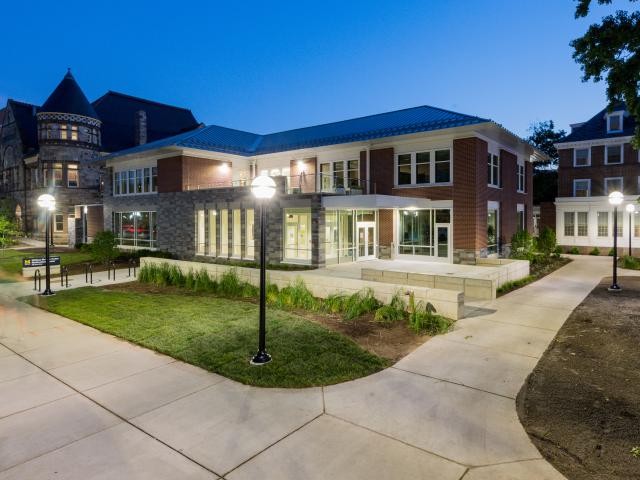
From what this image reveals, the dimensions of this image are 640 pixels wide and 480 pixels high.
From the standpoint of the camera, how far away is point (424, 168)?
73.2 ft

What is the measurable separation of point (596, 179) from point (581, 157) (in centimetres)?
220

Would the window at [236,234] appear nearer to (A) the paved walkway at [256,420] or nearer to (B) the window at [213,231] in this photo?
(B) the window at [213,231]

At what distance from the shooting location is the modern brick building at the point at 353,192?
20922mm

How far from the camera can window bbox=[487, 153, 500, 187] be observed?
74.7 feet

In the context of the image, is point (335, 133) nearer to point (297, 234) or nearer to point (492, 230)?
point (297, 234)

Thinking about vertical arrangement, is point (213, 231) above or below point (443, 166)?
below

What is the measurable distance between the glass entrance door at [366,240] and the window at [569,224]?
18.2m

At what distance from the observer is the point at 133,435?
16.8 ft

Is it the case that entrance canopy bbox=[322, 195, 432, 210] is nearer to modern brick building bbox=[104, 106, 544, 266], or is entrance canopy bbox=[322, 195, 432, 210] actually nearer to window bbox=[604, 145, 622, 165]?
modern brick building bbox=[104, 106, 544, 266]

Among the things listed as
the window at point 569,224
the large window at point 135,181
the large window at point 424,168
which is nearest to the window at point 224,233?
the large window at point 135,181

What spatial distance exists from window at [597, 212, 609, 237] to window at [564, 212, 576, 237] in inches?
67.4

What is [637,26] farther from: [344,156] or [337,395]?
[344,156]

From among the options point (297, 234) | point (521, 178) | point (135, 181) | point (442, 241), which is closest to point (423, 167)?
point (442, 241)

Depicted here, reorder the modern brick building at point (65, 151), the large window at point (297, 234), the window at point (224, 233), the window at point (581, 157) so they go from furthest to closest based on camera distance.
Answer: the modern brick building at point (65, 151), the window at point (581, 157), the window at point (224, 233), the large window at point (297, 234)
